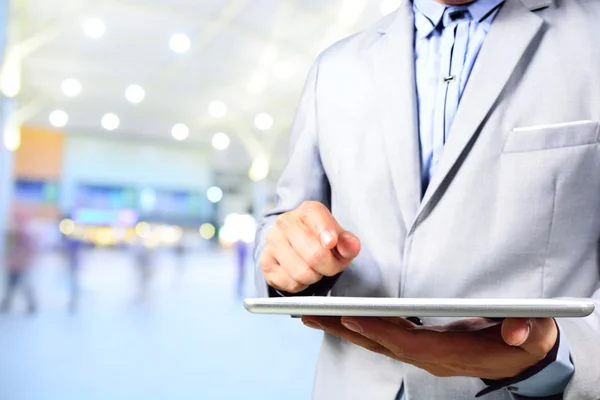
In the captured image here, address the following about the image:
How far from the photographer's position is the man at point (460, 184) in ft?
2.43

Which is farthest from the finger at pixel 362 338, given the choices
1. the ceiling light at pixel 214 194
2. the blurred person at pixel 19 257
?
the blurred person at pixel 19 257

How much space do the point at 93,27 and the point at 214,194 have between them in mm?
1132

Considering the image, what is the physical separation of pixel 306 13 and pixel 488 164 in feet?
8.34

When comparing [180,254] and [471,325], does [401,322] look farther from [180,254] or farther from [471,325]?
[180,254]

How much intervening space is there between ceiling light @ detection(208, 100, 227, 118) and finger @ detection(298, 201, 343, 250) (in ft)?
8.54

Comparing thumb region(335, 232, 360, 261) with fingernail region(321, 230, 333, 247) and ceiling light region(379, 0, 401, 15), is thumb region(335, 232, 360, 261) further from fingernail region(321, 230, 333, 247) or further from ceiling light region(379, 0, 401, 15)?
ceiling light region(379, 0, 401, 15)

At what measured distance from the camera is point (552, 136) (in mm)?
755

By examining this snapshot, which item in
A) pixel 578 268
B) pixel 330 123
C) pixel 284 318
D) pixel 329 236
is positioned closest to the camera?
pixel 329 236

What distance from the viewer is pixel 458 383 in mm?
784

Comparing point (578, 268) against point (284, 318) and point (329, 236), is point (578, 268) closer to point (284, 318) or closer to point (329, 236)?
point (329, 236)

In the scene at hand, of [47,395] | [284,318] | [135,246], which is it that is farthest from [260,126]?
[47,395]

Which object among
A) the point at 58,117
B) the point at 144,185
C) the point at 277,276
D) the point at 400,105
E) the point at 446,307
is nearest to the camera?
the point at 446,307


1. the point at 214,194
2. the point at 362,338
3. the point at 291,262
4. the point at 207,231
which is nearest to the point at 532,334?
the point at 362,338

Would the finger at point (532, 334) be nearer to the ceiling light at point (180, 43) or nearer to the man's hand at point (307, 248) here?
the man's hand at point (307, 248)
